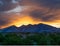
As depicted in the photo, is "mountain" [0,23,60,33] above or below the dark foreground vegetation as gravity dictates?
above

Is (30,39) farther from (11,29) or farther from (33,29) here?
(11,29)

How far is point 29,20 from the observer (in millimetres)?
3990

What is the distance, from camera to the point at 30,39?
3760 mm

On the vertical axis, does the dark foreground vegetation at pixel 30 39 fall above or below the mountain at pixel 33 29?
below

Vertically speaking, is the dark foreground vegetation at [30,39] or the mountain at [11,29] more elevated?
the mountain at [11,29]

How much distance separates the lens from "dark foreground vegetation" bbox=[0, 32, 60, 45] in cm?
368

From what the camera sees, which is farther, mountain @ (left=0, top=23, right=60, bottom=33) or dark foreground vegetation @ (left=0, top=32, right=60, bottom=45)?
mountain @ (left=0, top=23, right=60, bottom=33)

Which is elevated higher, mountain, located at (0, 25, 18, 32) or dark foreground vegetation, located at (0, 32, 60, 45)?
mountain, located at (0, 25, 18, 32)

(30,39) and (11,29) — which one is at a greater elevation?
(11,29)

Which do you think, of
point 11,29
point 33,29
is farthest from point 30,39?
point 11,29

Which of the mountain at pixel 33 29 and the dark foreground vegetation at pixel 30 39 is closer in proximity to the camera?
the dark foreground vegetation at pixel 30 39

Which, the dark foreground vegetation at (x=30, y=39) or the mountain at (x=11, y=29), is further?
the mountain at (x=11, y=29)

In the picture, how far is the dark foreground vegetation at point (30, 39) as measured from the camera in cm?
368

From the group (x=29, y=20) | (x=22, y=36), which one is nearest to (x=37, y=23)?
(x=29, y=20)
